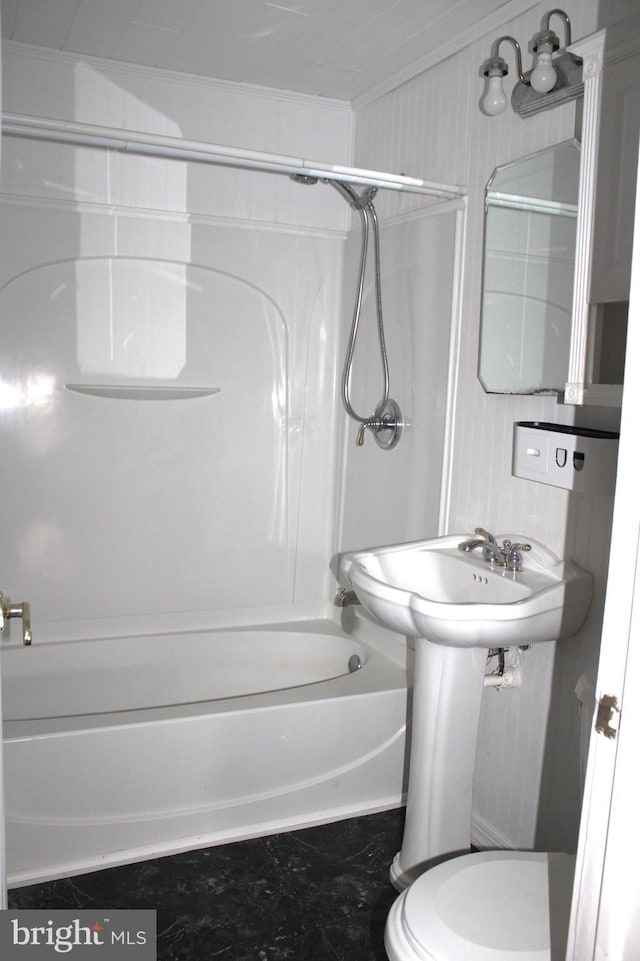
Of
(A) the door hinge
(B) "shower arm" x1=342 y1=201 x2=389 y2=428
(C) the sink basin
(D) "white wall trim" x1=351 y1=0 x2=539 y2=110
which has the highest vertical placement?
(D) "white wall trim" x1=351 y1=0 x2=539 y2=110

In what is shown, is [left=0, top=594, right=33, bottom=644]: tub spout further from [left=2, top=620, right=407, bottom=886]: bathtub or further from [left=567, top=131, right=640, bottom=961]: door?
[left=2, top=620, right=407, bottom=886]: bathtub

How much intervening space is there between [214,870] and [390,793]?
0.64m

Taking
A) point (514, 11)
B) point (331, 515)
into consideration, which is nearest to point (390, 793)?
point (331, 515)

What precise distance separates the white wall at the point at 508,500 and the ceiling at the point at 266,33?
0.39 feet

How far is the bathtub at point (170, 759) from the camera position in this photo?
7.14ft

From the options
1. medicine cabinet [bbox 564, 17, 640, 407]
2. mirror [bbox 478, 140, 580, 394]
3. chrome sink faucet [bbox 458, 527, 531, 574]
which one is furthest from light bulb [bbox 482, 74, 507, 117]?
chrome sink faucet [bbox 458, 527, 531, 574]

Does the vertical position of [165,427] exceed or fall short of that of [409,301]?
it falls short

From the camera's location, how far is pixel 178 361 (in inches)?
121

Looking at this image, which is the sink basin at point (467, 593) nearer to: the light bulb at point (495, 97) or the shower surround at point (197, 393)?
the shower surround at point (197, 393)

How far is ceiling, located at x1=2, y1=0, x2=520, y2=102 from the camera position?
2.34 m

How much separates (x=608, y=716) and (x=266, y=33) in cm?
232

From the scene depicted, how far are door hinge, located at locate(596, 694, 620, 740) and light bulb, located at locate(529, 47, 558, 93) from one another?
1610 millimetres

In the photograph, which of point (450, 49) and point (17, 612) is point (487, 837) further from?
point (450, 49)

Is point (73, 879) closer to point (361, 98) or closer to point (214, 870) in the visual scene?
point (214, 870)
